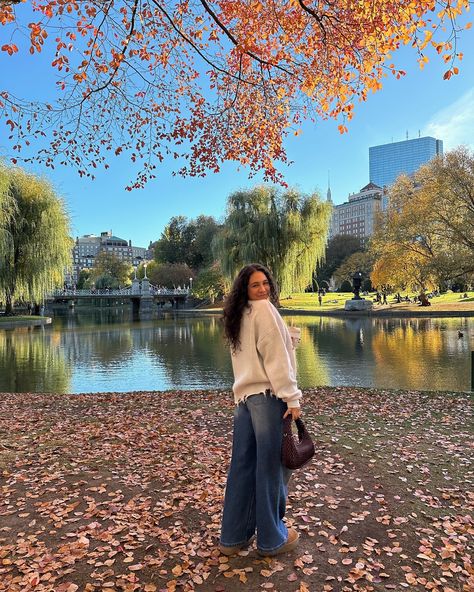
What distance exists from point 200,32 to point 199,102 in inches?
49.3

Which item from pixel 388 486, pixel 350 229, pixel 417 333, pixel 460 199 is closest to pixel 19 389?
pixel 388 486

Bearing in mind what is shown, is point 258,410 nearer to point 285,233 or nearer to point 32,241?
point 285,233

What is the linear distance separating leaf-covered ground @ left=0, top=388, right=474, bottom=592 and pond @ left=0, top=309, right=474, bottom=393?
4757 mm

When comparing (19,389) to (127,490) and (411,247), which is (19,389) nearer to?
(127,490)

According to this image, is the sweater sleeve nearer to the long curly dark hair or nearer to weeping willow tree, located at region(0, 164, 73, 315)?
the long curly dark hair

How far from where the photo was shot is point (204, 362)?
1486 cm

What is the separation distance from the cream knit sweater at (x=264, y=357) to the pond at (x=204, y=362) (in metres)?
7.97

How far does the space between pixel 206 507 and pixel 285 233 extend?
28.9 metres

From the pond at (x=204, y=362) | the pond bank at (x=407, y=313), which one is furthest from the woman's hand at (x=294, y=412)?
the pond bank at (x=407, y=313)

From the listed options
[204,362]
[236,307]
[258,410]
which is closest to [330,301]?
[204,362]

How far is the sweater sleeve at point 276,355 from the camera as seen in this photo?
9.00ft

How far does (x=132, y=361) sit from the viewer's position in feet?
51.1

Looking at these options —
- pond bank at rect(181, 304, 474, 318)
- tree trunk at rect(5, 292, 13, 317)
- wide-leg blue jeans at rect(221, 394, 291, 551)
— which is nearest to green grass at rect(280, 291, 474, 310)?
pond bank at rect(181, 304, 474, 318)

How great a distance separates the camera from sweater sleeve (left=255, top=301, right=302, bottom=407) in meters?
2.74
